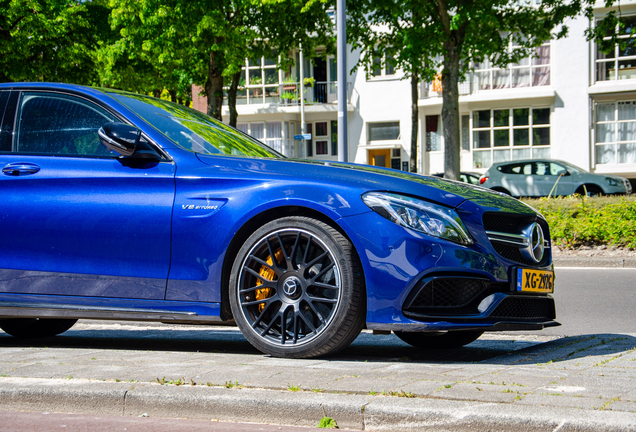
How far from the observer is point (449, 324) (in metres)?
3.72

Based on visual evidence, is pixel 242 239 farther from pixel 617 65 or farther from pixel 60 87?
pixel 617 65

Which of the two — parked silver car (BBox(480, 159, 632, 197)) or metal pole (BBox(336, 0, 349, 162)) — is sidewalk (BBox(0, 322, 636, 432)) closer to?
metal pole (BBox(336, 0, 349, 162))

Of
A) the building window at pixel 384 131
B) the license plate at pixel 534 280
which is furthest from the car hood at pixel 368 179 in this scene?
the building window at pixel 384 131

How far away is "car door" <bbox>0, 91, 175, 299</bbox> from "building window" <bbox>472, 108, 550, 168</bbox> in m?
32.9

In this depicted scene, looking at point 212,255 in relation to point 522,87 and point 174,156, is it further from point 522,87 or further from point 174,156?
point 522,87

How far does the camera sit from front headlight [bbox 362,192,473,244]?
3.75m

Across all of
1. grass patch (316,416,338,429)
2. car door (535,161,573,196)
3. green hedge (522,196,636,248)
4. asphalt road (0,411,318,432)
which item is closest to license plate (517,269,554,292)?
grass patch (316,416,338,429)

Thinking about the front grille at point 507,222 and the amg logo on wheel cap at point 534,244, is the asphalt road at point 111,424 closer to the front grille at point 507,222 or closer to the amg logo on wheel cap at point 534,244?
the front grille at point 507,222

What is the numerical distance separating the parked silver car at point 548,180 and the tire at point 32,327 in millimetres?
21101

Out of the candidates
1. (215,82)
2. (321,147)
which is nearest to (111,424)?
(215,82)

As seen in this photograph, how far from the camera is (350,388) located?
10.2ft

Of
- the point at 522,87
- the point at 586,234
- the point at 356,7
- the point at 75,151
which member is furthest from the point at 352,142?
the point at 75,151

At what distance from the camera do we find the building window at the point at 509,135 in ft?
116

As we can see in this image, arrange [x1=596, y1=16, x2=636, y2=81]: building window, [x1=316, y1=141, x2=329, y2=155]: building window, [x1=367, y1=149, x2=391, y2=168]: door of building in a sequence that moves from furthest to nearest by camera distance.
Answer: [x1=316, y1=141, x2=329, y2=155]: building window, [x1=367, y1=149, x2=391, y2=168]: door of building, [x1=596, y1=16, x2=636, y2=81]: building window
